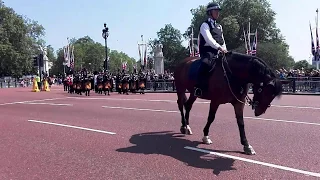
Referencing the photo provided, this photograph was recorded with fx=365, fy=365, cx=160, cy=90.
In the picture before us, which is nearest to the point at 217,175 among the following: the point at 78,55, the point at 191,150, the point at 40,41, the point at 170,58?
the point at 191,150

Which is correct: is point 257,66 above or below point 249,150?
above

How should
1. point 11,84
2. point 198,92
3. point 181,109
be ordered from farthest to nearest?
point 11,84, point 181,109, point 198,92

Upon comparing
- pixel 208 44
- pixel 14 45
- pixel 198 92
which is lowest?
pixel 198 92

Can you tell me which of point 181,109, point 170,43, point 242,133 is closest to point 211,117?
point 242,133

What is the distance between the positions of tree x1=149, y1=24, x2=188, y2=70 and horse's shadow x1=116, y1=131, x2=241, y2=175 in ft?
284

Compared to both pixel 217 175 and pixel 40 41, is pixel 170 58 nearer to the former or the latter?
pixel 40 41

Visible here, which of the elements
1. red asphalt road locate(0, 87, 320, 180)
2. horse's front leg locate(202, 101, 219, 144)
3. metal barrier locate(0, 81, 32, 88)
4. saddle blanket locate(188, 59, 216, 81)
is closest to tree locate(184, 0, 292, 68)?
metal barrier locate(0, 81, 32, 88)

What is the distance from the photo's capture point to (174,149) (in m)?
7.11

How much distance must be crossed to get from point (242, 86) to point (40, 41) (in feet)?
284

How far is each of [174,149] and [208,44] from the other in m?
2.25

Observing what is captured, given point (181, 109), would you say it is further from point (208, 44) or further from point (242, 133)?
point (242, 133)

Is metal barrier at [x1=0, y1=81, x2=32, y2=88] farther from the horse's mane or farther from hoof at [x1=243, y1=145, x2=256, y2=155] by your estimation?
hoof at [x1=243, y1=145, x2=256, y2=155]

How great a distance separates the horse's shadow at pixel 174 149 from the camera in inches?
235

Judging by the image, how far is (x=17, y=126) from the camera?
10.7 m
